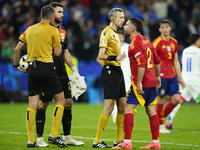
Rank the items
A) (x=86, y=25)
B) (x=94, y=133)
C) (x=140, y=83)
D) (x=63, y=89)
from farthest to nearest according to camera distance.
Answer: (x=86, y=25), (x=94, y=133), (x=63, y=89), (x=140, y=83)

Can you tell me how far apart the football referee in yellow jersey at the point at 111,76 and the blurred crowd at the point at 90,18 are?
10.8 m

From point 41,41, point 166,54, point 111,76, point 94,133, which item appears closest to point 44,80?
point 41,41

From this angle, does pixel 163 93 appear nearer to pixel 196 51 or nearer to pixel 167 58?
pixel 167 58

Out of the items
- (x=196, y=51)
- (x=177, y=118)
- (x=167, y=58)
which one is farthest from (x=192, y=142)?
(x=177, y=118)

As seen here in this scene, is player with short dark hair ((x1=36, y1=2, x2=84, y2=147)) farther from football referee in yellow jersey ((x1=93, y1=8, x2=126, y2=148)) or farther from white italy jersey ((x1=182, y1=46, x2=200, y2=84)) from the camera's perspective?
white italy jersey ((x1=182, y1=46, x2=200, y2=84))

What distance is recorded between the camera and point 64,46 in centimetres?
659

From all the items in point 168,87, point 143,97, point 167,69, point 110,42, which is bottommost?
point 168,87

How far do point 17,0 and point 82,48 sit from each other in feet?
18.3

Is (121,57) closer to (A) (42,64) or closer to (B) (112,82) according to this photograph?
(B) (112,82)

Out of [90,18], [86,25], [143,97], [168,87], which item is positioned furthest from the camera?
[90,18]

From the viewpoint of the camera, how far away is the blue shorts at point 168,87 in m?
8.63

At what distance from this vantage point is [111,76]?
240 inches

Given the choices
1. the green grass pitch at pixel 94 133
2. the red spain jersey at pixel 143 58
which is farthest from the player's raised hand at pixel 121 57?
the green grass pitch at pixel 94 133

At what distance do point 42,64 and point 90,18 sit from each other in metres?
13.9
